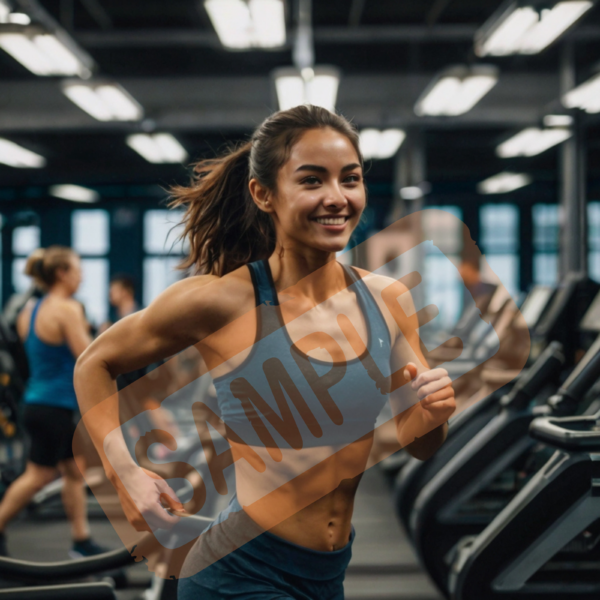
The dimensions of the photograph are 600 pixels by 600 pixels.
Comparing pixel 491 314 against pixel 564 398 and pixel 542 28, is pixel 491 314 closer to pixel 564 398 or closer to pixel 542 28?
pixel 564 398

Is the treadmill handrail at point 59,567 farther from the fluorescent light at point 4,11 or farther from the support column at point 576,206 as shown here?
the fluorescent light at point 4,11

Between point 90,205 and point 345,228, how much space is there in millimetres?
11965

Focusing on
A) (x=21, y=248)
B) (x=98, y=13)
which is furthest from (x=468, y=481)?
(x=21, y=248)

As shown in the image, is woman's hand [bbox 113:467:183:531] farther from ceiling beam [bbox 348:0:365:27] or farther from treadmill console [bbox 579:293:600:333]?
ceiling beam [bbox 348:0:365:27]

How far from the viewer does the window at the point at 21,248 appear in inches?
472

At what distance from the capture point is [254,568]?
1081 millimetres

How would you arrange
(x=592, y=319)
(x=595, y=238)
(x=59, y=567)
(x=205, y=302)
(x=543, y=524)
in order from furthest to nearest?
(x=595, y=238) < (x=592, y=319) < (x=543, y=524) < (x=59, y=567) < (x=205, y=302)

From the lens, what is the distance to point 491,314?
3.41m

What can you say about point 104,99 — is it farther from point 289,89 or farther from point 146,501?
point 146,501

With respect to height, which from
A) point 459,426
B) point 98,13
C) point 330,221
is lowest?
point 459,426

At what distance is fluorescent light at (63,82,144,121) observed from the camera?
15.8 feet

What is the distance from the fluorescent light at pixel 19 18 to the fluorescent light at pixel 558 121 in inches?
123

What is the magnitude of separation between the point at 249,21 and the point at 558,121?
1.95m

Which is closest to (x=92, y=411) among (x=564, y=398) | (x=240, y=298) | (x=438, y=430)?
(x=240, y=298)
